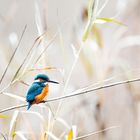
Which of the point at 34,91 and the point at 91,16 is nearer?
the point at 34,91

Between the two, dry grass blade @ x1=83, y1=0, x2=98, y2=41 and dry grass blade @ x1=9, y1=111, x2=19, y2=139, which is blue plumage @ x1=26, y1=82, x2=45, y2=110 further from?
dry grass blade @ x1=83, y1=0, x2=98, y2=41

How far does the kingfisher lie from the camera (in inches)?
54.4

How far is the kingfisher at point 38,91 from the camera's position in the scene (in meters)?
1.38

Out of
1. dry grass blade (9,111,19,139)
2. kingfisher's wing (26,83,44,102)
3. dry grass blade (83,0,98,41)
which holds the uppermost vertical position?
dry grass blade (83,0,98,41)

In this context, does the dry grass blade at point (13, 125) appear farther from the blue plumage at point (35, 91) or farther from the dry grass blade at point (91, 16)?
the dry grass blade at point (91, 16)

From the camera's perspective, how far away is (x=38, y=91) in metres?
1.39

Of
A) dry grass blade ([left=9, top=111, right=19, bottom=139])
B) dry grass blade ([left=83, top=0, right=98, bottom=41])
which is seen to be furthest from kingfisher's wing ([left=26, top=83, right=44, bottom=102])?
Result: dry grass blade ([left=83, top=0, right=98, bottom=41])

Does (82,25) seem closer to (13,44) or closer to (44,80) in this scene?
(13,44)

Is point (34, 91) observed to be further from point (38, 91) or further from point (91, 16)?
point (91, 16)

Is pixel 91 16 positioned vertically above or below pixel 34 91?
above

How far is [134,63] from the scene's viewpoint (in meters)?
2.54

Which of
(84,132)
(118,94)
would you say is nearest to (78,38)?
(84,132)

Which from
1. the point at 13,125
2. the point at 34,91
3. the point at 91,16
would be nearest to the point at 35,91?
the point at 34,91

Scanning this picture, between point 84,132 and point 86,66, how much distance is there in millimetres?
309
